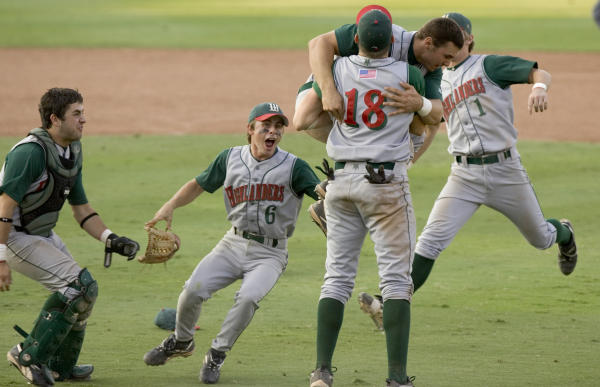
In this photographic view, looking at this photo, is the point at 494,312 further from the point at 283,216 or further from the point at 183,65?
the point at 183,65

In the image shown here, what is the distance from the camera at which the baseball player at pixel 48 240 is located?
6.29 m

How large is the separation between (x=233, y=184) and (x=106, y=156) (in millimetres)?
9844

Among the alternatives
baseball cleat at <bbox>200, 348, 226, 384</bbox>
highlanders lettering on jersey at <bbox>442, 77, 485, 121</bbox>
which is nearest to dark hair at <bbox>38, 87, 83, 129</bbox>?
baseball cleat at <bbox>200, 348, 226, 384</bbox>

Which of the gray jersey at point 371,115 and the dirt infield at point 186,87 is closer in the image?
the gray jersey at point 371,115

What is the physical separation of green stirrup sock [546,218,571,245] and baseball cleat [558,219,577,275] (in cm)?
5

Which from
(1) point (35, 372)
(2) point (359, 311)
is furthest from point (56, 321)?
(2) point (359, 311)

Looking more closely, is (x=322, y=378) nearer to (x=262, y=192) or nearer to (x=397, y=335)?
(x=397, y=335)

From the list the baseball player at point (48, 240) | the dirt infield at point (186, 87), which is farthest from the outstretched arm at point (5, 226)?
the dirt infield at point (186, 87)

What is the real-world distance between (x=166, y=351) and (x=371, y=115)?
2191mm

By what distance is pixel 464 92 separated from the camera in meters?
8.11

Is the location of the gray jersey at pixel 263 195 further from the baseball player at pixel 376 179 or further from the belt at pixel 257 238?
the baseball player at pixel 376 179

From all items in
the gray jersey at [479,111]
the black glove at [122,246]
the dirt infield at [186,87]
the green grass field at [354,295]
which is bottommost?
the dirt infield at [186,87]

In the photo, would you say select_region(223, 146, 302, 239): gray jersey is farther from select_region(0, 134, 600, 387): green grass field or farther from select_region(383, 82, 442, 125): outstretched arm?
select_region(383, 82, 442, 125): outstretched arm

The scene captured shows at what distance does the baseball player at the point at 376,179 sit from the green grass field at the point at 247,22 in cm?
2862
